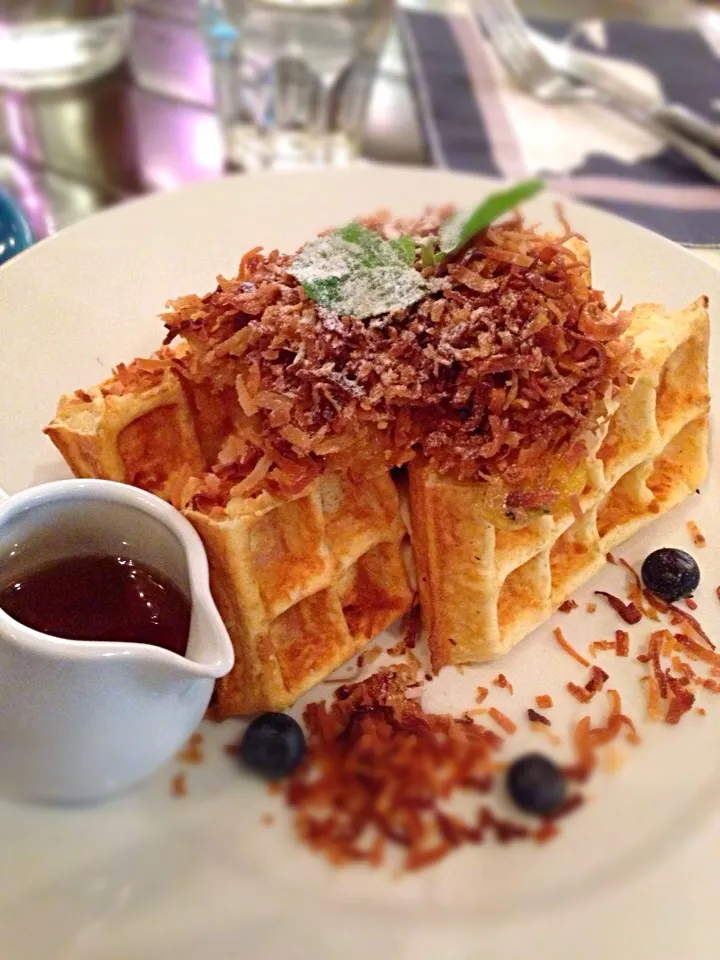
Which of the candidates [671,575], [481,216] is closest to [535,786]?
[671,575]

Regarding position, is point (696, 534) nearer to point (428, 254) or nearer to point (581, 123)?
point (428, 254)

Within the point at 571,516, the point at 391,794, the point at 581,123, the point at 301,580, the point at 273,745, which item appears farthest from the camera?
the point at 581,123

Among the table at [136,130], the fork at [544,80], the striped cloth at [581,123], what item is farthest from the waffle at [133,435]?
the fork at [544,80]

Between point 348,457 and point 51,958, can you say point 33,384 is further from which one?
point 51,958

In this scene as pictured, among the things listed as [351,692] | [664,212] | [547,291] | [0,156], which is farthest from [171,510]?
[0,156]

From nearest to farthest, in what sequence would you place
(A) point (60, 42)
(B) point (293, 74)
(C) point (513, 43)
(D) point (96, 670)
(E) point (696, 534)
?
(D) point (96, 670)
(E) point (696, 534)
(B) point (293, 74)
(A) point (60, 42)
(C) point (513, 43)

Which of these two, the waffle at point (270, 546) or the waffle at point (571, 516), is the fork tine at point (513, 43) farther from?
the waffle at point (270, 546)

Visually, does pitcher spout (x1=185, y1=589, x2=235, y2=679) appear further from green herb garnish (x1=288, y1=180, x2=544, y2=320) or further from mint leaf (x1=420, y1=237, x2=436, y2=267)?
mint leaf (x1=420, y1=237, x2=436, y2=267)
